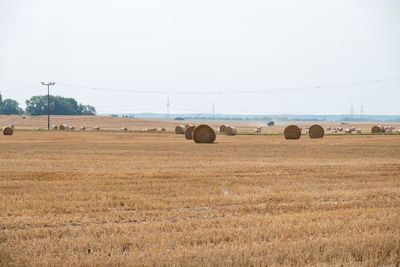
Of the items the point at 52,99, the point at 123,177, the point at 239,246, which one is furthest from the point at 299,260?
the point at 52,99

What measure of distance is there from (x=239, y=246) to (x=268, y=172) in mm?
10103

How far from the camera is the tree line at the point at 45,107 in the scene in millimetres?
152875

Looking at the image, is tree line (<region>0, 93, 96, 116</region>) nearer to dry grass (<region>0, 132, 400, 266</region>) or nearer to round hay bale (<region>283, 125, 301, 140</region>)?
round hay bale (<region>283, 125, 301, 140</region>)

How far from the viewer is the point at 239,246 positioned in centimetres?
730

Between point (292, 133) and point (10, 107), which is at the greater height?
point (10, 107)

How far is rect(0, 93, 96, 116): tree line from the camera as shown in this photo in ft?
502

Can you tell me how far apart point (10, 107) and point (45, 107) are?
106 feet

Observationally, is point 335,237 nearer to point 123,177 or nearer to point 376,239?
point 376,239

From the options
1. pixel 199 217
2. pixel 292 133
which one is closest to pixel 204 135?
pixel 292 133

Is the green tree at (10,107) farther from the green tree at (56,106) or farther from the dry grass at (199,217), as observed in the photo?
the dry grass at (199,217)

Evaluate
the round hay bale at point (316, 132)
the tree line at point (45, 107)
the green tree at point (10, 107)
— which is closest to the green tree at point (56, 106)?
the tree line at point (45, 107)

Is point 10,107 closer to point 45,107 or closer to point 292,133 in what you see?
point 45,107

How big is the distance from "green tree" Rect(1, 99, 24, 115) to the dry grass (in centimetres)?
17020

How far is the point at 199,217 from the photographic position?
9617 millimetres
